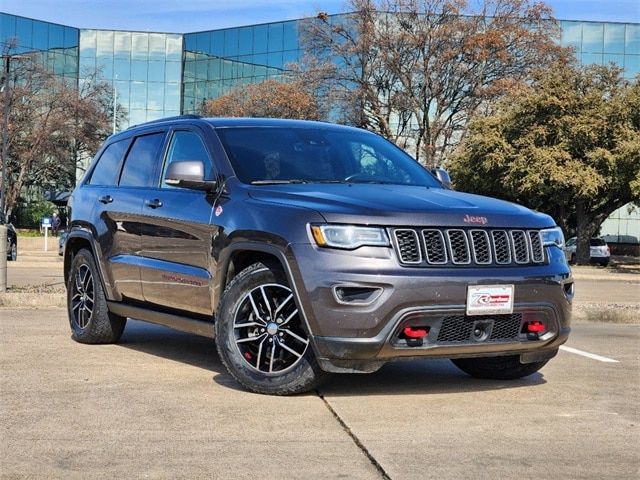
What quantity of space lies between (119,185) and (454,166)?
37.8 meters

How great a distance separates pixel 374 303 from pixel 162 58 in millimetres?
69926

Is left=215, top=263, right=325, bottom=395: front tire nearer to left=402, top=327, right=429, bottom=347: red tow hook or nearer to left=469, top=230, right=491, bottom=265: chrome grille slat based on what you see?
left=402, top=327, right=429, bottom=347: red tow hook

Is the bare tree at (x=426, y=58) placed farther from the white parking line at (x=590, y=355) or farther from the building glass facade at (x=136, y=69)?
the white parking line at (x=590, y=355)

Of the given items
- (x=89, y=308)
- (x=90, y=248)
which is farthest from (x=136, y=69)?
(x=89, y=308)

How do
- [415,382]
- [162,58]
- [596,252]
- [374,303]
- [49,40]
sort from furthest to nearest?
[162,58], [49,40], [596,252], [415,382], [374,303]

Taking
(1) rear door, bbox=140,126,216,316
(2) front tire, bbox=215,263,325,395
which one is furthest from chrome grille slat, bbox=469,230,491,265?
(1) rear door, bbox=140,126,216,316

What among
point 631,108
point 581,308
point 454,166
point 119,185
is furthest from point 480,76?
point 119,185

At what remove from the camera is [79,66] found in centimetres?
7044

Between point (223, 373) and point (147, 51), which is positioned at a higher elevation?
point (147, 51)

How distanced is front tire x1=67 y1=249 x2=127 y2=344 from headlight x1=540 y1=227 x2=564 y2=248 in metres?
3.74

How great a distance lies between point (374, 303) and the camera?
203 inches

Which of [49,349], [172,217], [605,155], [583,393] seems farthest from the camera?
[605,155]

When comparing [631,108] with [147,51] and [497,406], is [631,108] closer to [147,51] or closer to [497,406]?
[497,406]

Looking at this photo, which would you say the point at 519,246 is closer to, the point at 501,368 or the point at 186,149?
the point at 501,368
